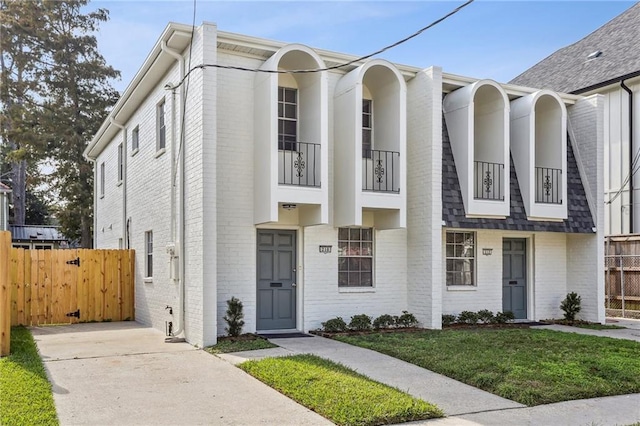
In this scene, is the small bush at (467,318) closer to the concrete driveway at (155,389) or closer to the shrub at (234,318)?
the shrub at (234,318)

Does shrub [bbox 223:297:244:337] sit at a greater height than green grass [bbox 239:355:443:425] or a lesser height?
greater

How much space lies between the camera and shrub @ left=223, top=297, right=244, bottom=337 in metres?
11.0

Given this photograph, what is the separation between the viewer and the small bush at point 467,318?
13540mm

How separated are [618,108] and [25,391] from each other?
18227 millimetres

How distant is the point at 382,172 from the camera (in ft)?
41.2

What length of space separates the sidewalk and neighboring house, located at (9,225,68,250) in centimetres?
2927

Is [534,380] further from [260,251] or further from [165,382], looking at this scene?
[260,251]

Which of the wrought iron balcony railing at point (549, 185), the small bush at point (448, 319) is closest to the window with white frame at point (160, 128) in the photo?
the small bush at point (448, 319)

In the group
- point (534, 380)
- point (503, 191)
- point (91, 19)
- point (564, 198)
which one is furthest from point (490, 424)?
point (91, 19)

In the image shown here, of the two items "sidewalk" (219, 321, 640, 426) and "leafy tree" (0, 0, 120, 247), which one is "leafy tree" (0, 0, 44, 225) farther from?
"sidewalk" (219, 321, 640, 426)

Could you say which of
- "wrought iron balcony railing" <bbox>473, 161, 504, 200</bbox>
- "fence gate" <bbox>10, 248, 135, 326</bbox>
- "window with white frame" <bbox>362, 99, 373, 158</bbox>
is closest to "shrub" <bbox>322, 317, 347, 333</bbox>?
"window with white frame" <bbox>362, 99, 373, 158</bbox>

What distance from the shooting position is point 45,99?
105 feet

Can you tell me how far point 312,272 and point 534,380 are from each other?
5.66m

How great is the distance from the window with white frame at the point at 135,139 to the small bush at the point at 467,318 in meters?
9.25
